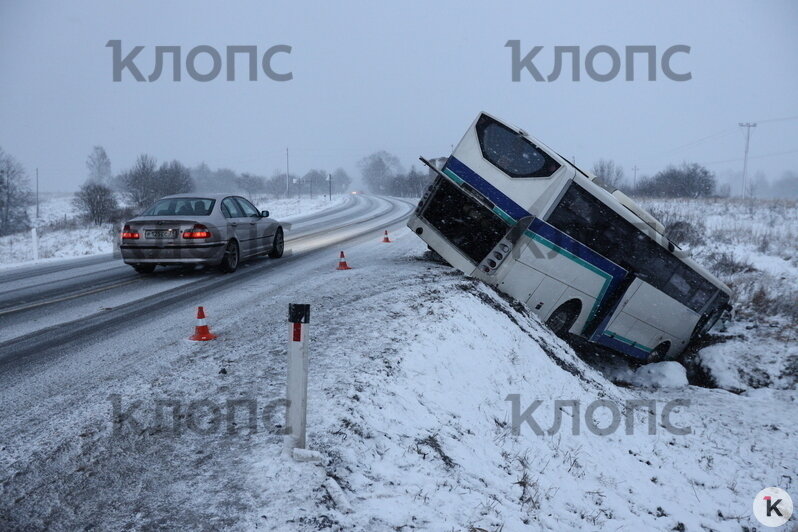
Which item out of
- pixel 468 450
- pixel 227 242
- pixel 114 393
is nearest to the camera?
pixel 468 450

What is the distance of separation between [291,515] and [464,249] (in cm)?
665

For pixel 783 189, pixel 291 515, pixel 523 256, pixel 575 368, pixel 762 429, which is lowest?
pixel 762 429

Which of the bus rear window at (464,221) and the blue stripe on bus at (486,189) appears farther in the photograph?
the bus rear window at (464,221)

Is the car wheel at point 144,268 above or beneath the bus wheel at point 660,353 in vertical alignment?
above

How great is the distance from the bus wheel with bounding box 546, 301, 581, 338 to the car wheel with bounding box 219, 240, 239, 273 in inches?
259

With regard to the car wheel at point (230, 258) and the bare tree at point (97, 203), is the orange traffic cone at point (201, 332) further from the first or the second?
the bare tree at point (97, 203)

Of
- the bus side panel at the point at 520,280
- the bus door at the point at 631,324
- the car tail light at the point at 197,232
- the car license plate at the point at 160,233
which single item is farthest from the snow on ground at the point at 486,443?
the car license plate at the point at 160,233

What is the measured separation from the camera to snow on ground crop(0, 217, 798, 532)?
2.89 m

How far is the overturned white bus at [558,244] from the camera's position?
26.5 ft

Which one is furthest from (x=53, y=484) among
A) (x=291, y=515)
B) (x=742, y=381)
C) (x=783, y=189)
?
(x=783, y=189)

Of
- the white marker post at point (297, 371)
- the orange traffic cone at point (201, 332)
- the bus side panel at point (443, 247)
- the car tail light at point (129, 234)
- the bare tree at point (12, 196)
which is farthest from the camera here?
the bare tree at point (12, 196)

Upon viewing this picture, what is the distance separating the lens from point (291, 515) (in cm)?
270

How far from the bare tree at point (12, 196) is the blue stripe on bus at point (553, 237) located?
201 feet

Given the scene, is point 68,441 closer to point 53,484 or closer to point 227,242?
point 53,484
